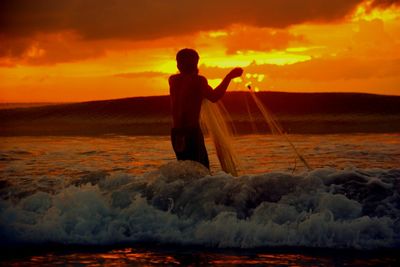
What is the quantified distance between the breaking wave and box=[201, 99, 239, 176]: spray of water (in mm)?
599

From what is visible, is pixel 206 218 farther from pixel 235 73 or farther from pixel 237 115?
pixel 237 115

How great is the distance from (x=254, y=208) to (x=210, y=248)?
3.18ft

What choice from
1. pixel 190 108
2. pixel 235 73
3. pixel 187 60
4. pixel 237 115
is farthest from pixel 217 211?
pixel 237 115

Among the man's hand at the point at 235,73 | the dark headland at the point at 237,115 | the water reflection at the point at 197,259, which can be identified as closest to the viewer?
the water reflection at the point at 197,259

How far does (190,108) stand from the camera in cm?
839

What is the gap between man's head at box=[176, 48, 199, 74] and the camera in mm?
8438

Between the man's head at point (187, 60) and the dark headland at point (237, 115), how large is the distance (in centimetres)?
1128

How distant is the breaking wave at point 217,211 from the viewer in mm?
7156

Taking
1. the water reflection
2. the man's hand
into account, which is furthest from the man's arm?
the water reflection

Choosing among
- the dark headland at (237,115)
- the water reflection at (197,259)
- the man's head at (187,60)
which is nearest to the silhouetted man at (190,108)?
the man's head at (187,60)

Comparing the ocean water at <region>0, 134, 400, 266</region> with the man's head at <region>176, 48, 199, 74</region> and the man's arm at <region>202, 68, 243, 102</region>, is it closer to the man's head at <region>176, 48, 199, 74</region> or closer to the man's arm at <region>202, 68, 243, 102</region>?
the man's arm at <region>202, 68, 243, 102</region>

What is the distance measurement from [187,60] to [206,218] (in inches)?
84.8

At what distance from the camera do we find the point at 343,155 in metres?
13.6

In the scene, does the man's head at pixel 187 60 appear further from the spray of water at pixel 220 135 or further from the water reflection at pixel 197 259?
the water reflection at pixel 197 259
